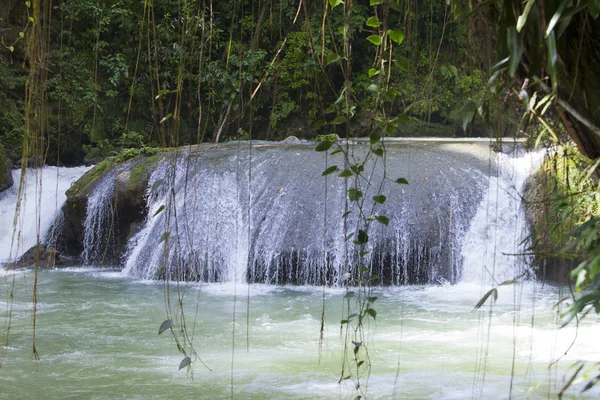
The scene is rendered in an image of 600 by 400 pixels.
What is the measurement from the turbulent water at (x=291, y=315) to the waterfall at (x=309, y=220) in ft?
0.07

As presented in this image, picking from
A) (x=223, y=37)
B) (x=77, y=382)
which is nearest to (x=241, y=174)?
(x=77, y=382)

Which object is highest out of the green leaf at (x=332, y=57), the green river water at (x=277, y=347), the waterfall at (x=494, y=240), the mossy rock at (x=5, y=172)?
the mossy rock at (x=5, y=172)

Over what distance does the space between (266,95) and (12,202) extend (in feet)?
17.4

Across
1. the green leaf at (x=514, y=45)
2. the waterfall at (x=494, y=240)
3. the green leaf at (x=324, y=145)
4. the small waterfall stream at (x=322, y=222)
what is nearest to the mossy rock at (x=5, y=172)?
the small waterfall stream at (x=322, y=222)

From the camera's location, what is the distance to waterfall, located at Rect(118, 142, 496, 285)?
25.7 feet

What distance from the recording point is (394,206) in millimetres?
8117

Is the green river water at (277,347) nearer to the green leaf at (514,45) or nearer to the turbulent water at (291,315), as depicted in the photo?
the turbulent water at (291,315)

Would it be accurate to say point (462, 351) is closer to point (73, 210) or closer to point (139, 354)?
point (139, 354)

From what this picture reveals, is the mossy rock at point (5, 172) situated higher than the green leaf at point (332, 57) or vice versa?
the mossy rock at point (5, 172)

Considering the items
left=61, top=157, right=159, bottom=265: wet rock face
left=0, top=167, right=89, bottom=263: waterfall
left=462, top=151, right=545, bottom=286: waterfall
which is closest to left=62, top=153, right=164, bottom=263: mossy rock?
left=61, top=157, right=159, bottom=265: wet rock face

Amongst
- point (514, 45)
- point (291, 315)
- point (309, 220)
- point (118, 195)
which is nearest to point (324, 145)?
point (514, 45)

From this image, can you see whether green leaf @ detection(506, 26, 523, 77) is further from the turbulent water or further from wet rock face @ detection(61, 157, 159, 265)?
wet rock face @ detection(61, 157, 159, 265)

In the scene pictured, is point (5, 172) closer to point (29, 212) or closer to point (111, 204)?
point (29, 212)

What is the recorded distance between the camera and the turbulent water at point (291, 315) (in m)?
4.11
